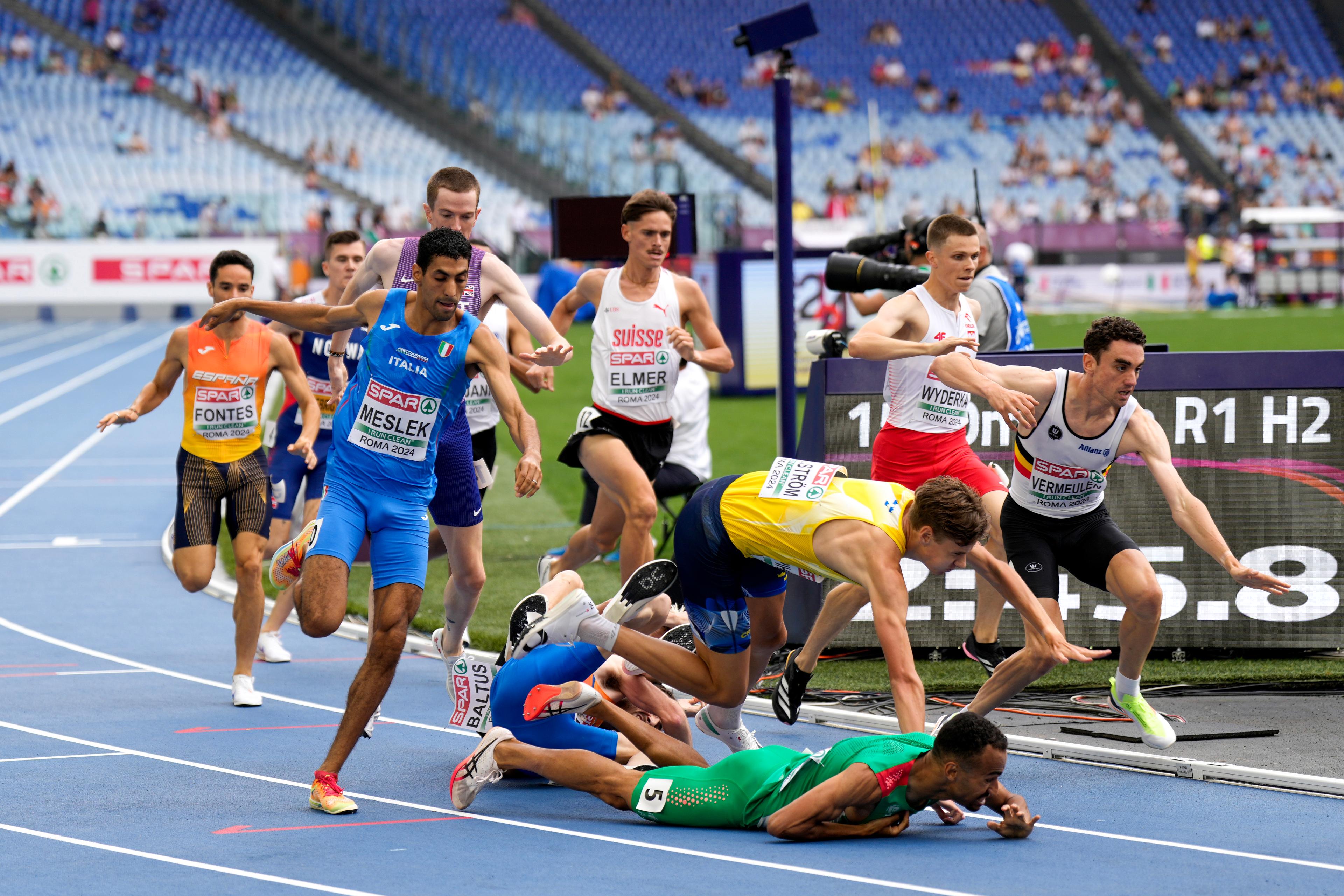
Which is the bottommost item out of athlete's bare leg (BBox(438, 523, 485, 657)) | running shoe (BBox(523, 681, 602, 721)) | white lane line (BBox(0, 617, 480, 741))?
white lane line (BBox(0, 617, 480, 741))

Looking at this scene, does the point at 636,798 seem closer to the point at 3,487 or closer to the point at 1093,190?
the point at 3,487

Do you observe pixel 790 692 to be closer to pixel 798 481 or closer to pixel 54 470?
pixel 798 481

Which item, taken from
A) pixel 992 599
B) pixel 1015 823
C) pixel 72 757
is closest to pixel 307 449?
pixel 72 757

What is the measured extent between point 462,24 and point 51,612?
3817 centimetres

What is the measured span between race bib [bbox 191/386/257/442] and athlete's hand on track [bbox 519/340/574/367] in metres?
2.12

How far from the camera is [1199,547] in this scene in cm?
830

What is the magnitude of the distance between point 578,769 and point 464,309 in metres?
2.13

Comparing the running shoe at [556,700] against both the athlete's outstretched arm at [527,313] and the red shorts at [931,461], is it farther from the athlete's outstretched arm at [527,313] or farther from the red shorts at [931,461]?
the red shorts at [931,461]

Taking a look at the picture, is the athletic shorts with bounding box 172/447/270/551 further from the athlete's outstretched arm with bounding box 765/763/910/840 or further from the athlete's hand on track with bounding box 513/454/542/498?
the athlete's outstretched arm with bounding box 765/763/910/840

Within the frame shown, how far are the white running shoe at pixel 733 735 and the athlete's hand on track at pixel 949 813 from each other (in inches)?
41.6

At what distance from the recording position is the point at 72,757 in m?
6.59

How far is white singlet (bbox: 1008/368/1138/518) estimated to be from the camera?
652cm

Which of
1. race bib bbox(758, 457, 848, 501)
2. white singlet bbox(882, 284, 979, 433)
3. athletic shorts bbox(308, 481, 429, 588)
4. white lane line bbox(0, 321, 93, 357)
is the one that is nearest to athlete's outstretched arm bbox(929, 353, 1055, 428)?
white singlet bbox(882, 284, 979, 433)

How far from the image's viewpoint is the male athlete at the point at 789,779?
16.6 feet
